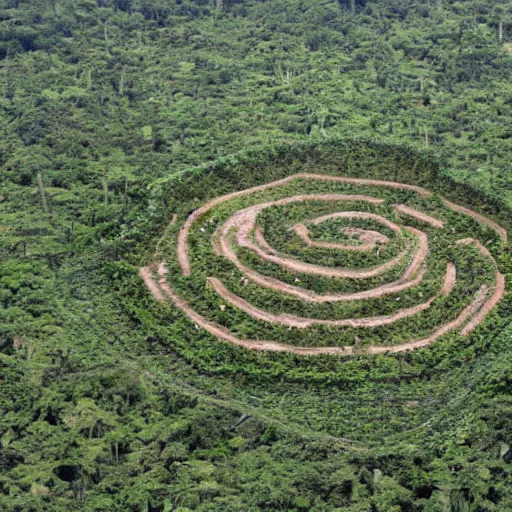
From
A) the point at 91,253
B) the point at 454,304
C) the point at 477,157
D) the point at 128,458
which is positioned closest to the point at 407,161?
the point at 477,157

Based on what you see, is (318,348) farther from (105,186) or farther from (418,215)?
(105,186)

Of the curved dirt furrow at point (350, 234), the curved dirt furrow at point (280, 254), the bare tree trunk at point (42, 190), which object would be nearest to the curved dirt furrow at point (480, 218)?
the curved dirt furrow at point (280, 254)

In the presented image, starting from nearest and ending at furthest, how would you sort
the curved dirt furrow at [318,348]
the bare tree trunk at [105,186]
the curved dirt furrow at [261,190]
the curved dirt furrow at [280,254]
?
the curved dirt furrow at [318,348] → the curved dirt furrow at [280,254] → the curved dirt furrow at [261,190] → the bare tree trunk at [105,186]

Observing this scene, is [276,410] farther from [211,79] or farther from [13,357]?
[211,79]

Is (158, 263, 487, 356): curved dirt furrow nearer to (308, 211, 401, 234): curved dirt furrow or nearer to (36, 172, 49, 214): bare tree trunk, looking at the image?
(308, 211, 401, 234): curved dirt furrow

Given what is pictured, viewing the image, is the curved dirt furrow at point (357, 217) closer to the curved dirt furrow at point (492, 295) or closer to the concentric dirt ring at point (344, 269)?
the concentric dirt ring at point (344, 269)
